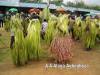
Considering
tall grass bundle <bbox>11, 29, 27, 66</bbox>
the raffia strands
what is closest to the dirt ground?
tall grass bundle <bbox>11, 29, 27, 66</bbox>

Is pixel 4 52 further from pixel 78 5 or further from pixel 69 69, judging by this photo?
pixel 78 5

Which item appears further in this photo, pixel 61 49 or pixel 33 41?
pixel 33 41

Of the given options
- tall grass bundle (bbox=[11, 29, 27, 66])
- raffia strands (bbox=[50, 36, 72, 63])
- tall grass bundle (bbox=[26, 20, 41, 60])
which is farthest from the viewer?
tall grass bundle (bbox=[26, 20, 41, 60])

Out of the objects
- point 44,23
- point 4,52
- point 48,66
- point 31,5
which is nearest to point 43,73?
point 48,66

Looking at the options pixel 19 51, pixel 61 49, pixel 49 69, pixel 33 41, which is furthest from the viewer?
pixel 33 41

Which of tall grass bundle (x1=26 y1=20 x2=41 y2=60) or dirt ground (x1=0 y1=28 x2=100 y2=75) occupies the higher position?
tall grass bundle (x1=26 y1=20 x2=41 y2=60)

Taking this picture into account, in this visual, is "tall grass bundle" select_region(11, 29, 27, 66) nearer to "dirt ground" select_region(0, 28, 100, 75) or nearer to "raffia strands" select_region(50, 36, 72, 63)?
"dirt ground" select_region(0, 28, 100, 75)

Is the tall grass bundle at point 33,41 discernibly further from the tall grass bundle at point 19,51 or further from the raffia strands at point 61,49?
the raffia strands at point 61,49

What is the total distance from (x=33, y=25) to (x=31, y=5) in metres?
24.3

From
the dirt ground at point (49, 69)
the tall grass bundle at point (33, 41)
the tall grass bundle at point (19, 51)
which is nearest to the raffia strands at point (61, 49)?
the dirt ground at point (49, 69)

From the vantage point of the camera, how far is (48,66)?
10117 millimetres

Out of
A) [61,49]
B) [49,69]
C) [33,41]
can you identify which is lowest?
[49,69]

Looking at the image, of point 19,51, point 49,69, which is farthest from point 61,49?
point 19,51

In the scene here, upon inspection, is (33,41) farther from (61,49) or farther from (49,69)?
(49,69)
